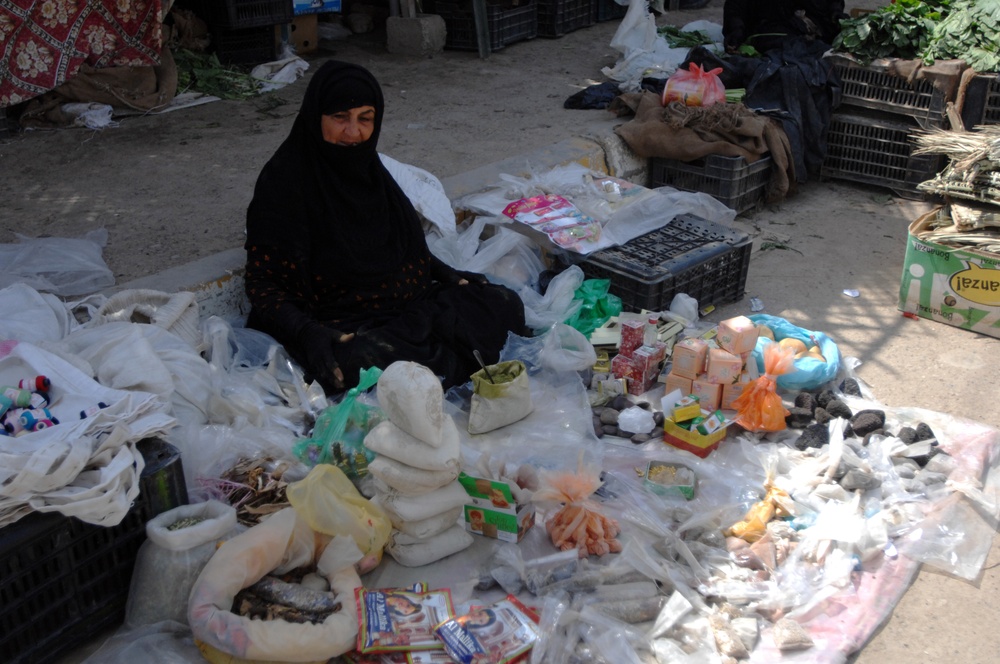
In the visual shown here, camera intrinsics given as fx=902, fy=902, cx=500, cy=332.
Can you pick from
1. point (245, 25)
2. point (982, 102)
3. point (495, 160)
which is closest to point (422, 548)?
point (495, 160)

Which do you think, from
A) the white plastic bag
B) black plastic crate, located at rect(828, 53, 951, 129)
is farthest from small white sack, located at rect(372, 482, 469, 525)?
black plastic crate, located at rect(828, 53, 951, 129)

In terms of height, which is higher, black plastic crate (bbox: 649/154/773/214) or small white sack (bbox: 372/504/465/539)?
black plastic crate (bbox: 649/154/773/214)

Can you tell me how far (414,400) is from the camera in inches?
105

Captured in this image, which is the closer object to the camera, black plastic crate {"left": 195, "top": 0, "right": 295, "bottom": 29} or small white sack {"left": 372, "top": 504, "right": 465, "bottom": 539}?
small white sack {"left": 372, "top": 504, "right": 465, "bottom": 539}

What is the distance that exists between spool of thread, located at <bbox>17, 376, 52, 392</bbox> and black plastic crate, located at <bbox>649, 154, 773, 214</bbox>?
13.4ft

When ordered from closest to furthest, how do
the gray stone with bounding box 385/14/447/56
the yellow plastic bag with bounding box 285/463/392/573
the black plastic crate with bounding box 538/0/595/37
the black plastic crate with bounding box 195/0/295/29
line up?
the yellow plastic bag with bounding box 285/463/392/573 < the black plastic crate with bounding box 195/0/295/29 < the gray stone with bounding box 385/14/447/56 < the black plastic crate with bounding box 538/0/595/37

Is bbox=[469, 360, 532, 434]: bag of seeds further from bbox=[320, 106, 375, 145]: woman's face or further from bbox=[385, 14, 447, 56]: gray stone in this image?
bbox=[385, 14, 447, 56]: gray stone

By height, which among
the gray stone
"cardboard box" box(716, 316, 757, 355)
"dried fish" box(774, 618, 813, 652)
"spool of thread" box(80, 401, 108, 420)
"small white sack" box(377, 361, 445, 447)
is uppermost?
the gray stone

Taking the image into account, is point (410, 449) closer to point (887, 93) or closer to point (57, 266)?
point (57, 266)

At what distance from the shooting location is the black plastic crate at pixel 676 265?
4.33 meters

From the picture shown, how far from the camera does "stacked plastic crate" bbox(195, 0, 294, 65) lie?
7012 mm

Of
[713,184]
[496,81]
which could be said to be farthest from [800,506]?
[496,81]

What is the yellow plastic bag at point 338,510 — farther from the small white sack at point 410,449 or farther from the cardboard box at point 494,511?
the cardboard box at point 494,511

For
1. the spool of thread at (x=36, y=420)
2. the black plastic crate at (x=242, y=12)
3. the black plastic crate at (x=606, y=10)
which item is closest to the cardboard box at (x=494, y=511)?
the spool of thread at (x=36, y=420)
